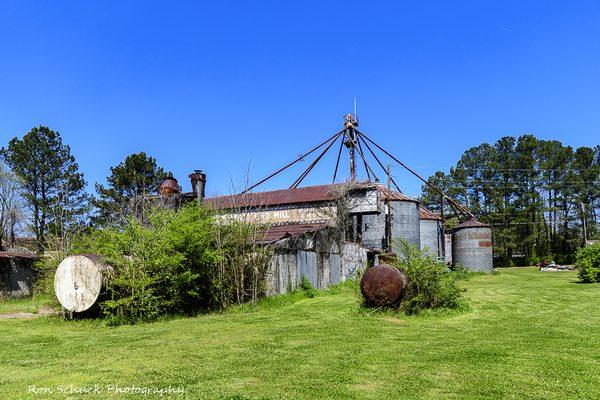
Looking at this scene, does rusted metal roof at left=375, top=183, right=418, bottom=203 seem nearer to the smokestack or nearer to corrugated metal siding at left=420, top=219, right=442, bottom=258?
corrugated metal siding at left=420, top=219, right=442, bottom=258

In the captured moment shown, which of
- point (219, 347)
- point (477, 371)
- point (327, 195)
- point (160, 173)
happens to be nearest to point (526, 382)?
point (477, 371)

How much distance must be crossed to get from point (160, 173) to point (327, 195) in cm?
2004

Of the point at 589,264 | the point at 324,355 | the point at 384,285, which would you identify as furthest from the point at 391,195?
the point at 324,355

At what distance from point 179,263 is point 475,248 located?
100ft

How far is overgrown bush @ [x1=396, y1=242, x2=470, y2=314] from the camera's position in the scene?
14.2 m

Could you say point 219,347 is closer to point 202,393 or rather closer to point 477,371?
point 202,393

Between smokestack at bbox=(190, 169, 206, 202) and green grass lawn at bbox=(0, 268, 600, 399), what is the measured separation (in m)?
11.1

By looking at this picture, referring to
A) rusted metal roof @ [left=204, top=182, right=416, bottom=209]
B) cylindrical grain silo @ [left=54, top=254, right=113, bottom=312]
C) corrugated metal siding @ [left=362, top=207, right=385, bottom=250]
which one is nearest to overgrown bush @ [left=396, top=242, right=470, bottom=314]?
cylindrical grain silo @ [left=54, top=254, right=113, bottom=312]

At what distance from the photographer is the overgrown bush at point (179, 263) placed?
570 inches

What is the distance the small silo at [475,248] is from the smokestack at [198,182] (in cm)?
2435

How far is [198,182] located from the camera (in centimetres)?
2508

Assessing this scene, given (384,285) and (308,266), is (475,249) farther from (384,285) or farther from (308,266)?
(384,285)

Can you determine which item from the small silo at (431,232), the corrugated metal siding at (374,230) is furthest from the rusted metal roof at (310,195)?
the small silo at (431,232)

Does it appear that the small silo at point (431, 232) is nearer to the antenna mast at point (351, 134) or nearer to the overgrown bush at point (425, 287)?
the antenna mast at point (351, 134)
